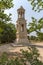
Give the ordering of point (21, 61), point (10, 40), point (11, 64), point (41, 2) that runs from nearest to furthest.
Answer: point (11, 64)
point (21, 61)
point (41, 2)
point (10, 40)

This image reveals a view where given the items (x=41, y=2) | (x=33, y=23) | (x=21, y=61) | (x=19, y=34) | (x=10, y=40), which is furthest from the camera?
(x=10, y=40)

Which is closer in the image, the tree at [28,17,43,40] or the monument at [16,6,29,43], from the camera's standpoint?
the tree at [28,17,43,40]

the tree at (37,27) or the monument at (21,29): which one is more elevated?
the tree at (37,27)

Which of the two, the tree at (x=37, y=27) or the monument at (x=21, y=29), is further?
the monument at (x=21, y=29)

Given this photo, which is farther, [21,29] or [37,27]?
[21,29]

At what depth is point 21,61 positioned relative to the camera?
128 inches

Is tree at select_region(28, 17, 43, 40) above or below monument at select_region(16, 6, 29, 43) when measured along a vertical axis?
above

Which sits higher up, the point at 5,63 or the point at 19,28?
the point at 5,63

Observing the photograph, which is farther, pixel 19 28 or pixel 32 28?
pixel 19 28

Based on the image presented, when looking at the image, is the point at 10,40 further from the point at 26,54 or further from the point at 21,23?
the point at 26,54

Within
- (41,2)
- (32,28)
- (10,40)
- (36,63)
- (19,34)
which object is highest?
(41,2)

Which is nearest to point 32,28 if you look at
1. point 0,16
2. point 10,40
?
point 0,16

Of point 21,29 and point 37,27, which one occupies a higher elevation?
point 37,27

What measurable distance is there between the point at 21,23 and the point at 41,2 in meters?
17.4
